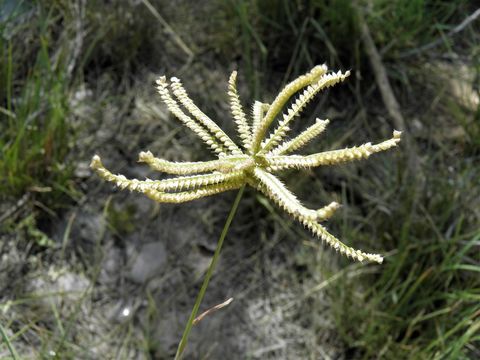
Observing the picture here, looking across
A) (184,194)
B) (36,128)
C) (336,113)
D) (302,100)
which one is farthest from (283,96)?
(336,113)

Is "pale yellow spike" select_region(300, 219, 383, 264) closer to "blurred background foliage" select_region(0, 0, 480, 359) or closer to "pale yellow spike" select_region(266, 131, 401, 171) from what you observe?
"pale yellow spike" select_region(266, 131, 401, 171)

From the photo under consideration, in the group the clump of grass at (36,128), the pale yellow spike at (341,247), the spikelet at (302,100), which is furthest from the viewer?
the clump of grass at (36,128)

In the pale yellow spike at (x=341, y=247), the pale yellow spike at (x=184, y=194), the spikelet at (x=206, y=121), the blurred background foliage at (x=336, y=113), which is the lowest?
the blurred background foliage at (x=336, y=113)

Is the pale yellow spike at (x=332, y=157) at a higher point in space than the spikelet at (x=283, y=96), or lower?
lower

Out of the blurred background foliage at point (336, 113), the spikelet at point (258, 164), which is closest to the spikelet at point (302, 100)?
the spikelet at point (258, 164)

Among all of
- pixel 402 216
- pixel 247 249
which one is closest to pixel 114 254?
pixel 247 249

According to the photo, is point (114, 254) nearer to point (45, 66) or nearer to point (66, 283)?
point (66, 283)

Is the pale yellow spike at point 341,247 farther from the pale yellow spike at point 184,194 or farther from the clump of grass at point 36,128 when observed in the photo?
the clump of grass at point 36,128

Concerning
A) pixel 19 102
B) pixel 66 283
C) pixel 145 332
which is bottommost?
pixel 145 332
